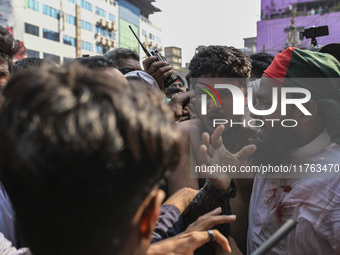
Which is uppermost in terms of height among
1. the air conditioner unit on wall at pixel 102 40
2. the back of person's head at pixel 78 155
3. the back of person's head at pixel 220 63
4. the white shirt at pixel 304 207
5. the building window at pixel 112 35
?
the building window at pixel 112 35

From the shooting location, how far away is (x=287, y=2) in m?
39.9

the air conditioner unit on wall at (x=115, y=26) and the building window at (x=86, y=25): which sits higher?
the air conditioner unit on wall at (x=115, y=26)

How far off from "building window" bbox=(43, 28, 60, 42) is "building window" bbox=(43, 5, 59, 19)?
65.6 inches

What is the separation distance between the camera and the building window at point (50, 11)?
34.4m

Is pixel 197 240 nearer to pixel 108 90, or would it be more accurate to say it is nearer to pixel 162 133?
pixel 162 133

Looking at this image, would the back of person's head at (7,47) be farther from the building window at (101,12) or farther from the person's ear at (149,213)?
the building window at (101,12)

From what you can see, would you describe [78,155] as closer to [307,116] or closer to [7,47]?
[307,116]

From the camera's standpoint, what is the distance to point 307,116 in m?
1.74

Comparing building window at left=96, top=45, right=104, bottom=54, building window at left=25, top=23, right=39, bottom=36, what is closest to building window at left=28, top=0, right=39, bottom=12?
building window at left=25, top=23, right=39, bottom=36

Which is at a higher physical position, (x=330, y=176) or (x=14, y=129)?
(x=14, y=129)

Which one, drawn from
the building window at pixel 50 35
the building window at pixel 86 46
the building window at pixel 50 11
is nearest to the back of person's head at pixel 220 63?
the building window at pixel 50 35

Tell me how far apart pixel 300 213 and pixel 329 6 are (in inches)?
1887

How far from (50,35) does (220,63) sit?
36.1 m

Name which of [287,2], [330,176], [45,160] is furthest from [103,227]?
[287,2]
